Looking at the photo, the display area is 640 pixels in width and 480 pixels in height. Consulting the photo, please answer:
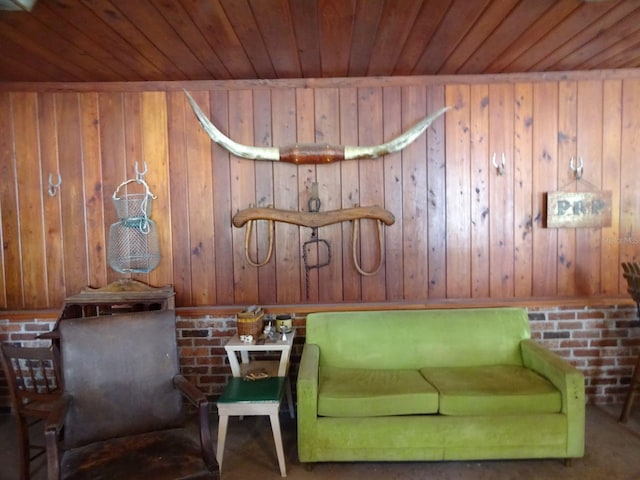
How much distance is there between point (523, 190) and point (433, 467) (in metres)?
1.96

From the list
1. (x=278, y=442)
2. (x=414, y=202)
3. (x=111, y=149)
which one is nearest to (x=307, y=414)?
→ (x=278, y=442)

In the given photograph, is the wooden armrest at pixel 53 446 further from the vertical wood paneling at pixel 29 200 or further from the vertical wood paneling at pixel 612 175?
the vertical wood paneling at pixel 612 175

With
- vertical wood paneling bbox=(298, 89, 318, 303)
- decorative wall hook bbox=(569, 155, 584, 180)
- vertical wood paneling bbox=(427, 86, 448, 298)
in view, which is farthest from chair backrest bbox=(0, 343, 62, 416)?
decorative wall hook bbox=(569, 155, 584, 180)

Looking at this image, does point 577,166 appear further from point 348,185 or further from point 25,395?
point 25,395

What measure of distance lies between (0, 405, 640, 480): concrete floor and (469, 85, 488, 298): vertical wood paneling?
1.12 m

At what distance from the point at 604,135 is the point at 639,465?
2135 mm

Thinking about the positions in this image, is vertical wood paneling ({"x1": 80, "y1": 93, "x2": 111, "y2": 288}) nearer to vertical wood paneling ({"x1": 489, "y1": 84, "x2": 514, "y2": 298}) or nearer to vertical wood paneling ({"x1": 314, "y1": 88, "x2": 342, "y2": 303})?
vertical wood paneling ({"x1": 314, "y1": 88, "x2": 342, "y2": 303})

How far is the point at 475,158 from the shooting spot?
2951 millimetres

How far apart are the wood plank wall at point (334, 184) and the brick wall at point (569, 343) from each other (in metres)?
0.17

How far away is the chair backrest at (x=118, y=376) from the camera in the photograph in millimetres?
1805

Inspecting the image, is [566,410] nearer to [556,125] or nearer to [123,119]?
[556,125]

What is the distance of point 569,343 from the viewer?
294cm

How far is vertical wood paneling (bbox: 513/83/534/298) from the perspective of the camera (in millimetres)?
2932

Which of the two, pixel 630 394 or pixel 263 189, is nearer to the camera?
pixel 630 394
